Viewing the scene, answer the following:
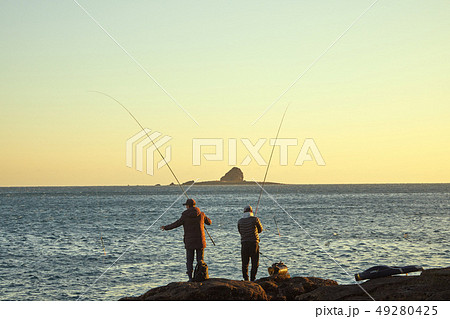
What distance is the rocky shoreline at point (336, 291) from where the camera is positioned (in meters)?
7.77

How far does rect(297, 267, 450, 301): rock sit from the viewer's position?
7.61 meters

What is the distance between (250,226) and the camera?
10391mm

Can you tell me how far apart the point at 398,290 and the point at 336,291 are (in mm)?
944

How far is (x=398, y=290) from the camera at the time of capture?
26.2ft

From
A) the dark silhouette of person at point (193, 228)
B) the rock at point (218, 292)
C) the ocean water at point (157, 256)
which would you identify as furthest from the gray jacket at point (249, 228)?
the ocean water at point (157, 256)

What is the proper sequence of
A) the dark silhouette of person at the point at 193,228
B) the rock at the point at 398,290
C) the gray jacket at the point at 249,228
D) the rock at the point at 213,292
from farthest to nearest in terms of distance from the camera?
the gray jacket at the point at 249,228 → the dark silhouette of person at the point at 193,228 → the rock at the point at 213,292 → the rock at the point at 398,290

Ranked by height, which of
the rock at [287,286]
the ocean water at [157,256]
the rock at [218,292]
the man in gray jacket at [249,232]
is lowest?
the ocean water at [157,256]

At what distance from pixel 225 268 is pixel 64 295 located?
5985 millimetres

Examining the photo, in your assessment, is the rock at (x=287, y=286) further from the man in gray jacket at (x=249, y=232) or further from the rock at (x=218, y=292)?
the man in gray jacket at (x=249, y=232)

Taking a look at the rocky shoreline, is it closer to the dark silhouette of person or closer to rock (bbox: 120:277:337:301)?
rock (bbox: 120:277:337:301)

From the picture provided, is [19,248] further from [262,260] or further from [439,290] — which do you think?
[439,290]

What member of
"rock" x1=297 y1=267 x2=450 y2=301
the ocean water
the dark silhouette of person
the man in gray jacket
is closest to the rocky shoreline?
"rock" x1=297 y1=267 x2=450 y2=301

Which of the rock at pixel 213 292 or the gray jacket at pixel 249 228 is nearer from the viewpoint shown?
the rock at pixel 213 292
